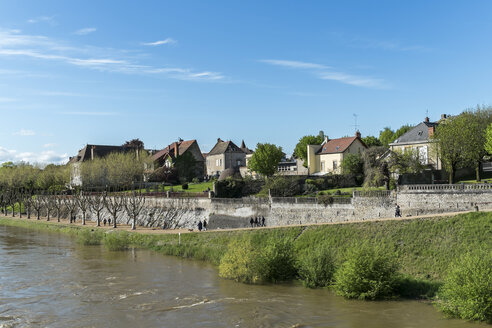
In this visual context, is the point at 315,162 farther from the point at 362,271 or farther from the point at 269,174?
the point at 362,271

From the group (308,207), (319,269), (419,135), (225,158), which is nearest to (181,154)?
(225,158)

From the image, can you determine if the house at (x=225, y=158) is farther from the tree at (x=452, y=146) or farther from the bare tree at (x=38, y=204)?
the tree at (x=452, y=146)

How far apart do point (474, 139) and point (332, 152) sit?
1986 centimetres

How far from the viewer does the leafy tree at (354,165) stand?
5369cm

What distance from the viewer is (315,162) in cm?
6356

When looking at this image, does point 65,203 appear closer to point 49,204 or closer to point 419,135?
point 49,204

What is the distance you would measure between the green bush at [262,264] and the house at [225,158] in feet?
167

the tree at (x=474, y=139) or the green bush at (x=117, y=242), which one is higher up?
the tree at (x=474, y=139)

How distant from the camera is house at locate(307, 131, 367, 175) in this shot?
5944cm

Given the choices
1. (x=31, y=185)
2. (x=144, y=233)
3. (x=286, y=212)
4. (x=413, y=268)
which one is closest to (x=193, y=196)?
(x=144, y=233)

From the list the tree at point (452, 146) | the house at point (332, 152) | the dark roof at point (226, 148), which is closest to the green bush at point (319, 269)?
the tree at point (452, 146)

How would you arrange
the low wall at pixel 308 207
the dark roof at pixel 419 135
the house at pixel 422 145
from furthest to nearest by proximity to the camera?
the dark roof at pixel 419 135 → the house at pixel 422 145 → the low wall at pixel 308 207

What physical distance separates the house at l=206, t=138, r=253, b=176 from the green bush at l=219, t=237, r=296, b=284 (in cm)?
5102

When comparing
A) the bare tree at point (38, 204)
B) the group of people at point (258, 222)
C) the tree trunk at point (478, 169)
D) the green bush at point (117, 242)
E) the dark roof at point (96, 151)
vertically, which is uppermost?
the dark roof at point (96, 151)
